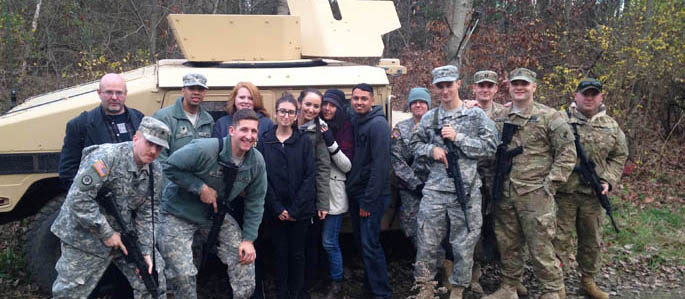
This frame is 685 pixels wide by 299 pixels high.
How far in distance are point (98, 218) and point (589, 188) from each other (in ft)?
12.5

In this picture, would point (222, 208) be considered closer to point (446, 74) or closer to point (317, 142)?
Result: point (317, 142)

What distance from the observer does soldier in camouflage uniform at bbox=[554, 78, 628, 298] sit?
4.99 meters

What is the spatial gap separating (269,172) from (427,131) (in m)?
1.30

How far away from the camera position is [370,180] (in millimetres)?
4539

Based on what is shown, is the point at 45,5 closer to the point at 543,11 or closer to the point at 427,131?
the point at 427,131

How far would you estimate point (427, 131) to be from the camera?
15.5 ft

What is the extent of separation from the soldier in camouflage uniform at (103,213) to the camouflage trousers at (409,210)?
215cm

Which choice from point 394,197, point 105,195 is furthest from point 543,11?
point 105,195

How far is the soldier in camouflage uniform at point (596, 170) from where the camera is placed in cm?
499

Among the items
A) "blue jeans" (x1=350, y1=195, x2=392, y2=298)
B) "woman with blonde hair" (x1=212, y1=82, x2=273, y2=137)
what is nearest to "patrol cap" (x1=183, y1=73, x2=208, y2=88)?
"woman with blonde hair" (x1=212, y1=82, x2=273, y2=137)

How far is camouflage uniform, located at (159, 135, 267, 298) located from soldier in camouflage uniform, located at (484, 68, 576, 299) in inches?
82.1

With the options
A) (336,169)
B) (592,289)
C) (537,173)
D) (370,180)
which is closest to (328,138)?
(336,169)

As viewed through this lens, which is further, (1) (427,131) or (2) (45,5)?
(2) (45,5)

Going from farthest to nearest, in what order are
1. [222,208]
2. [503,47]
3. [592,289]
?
[503,47] < [592,289] < [222,208]
